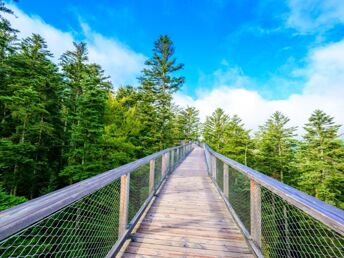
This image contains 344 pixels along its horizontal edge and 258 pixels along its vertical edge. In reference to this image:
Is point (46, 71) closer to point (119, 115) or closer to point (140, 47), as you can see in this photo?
point (119, 115)

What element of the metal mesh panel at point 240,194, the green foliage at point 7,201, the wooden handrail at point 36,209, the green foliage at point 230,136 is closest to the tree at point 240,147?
the green foliage at point 230,136

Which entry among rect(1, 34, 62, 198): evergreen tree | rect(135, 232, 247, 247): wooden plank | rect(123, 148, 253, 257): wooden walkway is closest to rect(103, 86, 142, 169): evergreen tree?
rect(1, 34, 62, 198): evergreen tree

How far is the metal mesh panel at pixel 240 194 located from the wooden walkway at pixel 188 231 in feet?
0.72

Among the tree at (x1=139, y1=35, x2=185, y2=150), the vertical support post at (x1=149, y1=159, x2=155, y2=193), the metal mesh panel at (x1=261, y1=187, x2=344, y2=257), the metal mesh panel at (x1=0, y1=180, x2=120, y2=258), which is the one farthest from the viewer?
the tree at (x1=139, y1=35, x2=185, y2=150)

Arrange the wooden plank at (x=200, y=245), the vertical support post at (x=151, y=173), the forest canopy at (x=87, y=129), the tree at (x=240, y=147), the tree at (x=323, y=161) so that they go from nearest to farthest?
the wooden plank at (x=200, y=245), the vertical support post at (x=151, y=173), the forest canopy at (x=87, y=129), the tree at (x=323, y=161), the tree at (x=240, y=147)

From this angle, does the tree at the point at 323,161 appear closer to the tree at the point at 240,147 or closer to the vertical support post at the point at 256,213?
the tree at the point at 240,147

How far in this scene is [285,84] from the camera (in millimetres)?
31984

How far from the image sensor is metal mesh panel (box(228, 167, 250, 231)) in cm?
310

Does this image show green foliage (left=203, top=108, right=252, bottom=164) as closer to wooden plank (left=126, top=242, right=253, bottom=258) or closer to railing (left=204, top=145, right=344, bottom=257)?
railing (left=204, top=145, right=344, bottom=257)

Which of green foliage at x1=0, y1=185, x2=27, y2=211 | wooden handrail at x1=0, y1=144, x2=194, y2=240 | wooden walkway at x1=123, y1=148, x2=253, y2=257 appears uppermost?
wooden handrail at x1=0, y1=144, x2=194, y2=240

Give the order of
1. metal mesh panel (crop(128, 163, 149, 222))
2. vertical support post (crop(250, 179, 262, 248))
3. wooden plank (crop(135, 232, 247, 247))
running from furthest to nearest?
metal mesh panel (crop(128, 163, 149, 222)) → wooden plank (crop(135, 232, 247, 247)) → vertical support post (crop(250, 179, 262, 248))

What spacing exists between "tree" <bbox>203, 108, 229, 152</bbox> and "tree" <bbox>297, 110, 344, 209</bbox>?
19587 mm

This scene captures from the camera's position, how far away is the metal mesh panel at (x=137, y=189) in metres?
3.51

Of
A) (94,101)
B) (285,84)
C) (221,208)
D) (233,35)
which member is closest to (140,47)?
(233,35)
